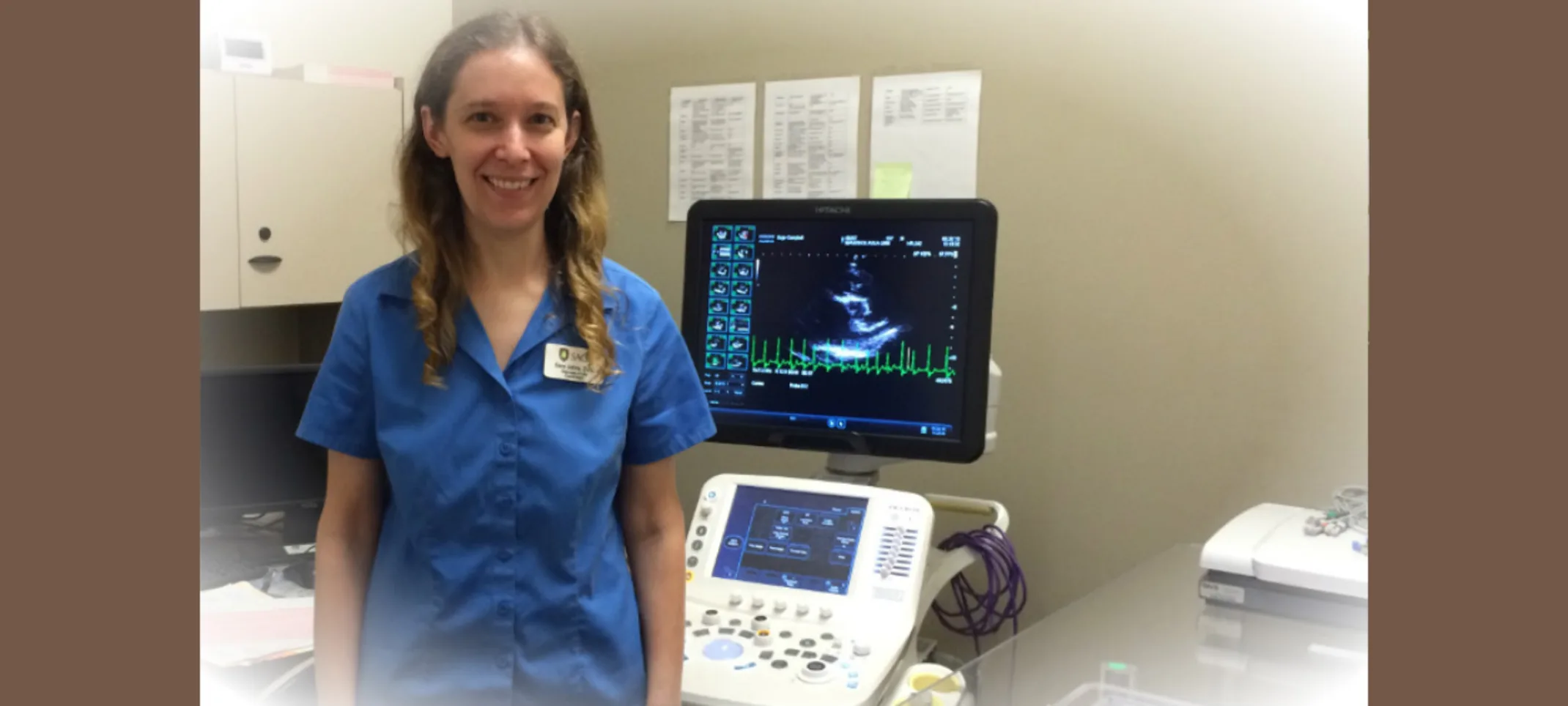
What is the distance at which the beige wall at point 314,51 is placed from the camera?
97.0 inches

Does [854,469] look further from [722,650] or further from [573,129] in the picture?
[573,129]

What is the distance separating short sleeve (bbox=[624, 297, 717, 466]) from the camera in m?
1.25

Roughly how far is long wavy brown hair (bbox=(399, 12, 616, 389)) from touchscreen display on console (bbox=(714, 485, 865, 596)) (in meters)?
0.50

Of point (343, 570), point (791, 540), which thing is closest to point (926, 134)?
point (791, 540)

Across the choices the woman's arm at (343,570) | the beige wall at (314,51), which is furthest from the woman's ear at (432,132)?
the beige wall at (314,51)

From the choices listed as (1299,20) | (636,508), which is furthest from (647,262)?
(1299,20)

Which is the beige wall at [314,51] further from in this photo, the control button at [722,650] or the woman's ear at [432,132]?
the control button at [722,650]

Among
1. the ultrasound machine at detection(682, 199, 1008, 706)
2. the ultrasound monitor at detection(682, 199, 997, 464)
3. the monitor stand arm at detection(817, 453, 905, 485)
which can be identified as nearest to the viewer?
the ultrasound machine at detection(682, 199, 1008, 706)

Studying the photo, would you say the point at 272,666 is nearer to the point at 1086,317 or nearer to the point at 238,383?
the point at 238,383

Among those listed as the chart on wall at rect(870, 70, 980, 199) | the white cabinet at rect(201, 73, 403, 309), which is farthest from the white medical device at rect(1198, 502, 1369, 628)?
the white cabinet at rect(201, 73, 403, 309)

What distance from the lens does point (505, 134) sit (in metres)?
1.14

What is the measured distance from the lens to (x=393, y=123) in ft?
7.72

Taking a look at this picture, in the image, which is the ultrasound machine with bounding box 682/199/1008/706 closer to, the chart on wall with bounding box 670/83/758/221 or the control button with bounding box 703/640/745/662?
the control button with bounding box 703/640/745/662

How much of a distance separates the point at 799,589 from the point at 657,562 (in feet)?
1.09
